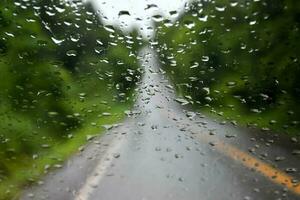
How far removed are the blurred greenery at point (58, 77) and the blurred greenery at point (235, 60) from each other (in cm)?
59

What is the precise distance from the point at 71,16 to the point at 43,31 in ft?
1.76

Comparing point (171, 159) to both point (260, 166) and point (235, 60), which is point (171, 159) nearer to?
point (260, 166)

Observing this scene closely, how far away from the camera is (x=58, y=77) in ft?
16.9

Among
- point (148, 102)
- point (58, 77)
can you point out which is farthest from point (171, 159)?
point (58, 77)

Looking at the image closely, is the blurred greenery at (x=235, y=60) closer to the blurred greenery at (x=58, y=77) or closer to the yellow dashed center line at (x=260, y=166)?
the yellow dashed center line at (x=260, y=166)

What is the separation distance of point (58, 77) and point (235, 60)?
2194 mm

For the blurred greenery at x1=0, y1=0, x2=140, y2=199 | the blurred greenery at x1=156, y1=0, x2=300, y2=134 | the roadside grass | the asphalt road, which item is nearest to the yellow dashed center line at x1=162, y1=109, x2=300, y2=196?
the asphalt road

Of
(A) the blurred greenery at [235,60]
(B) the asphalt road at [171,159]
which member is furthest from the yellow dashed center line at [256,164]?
(A) the blurred greenery at [235,60]

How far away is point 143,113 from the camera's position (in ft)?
15.4

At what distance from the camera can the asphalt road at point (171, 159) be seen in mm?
4070

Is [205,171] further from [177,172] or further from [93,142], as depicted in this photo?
[93,142]

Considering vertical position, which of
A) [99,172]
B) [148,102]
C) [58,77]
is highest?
[58,77]

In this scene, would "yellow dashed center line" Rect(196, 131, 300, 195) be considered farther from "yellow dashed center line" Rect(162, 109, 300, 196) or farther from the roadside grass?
the roadside grass

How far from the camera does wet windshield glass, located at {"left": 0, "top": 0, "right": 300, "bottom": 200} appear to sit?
169 inches
